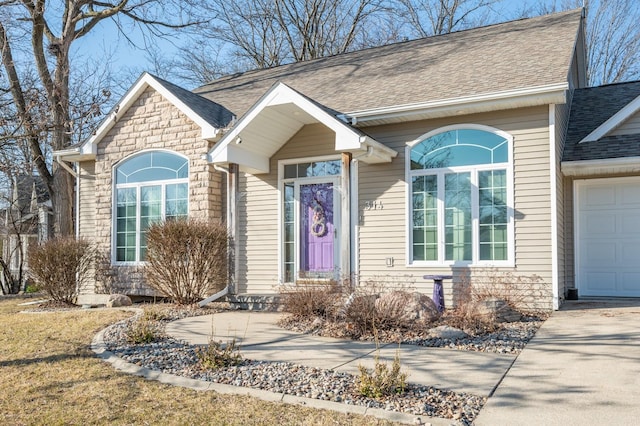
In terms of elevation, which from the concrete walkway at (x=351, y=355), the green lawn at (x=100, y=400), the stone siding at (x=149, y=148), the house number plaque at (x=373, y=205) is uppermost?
the stone siding at (x=149, y=148)

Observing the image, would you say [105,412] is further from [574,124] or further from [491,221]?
[574,124]

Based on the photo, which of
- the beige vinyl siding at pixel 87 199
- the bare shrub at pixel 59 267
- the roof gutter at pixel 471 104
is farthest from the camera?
the beige vinyl siding at pixel 87 199

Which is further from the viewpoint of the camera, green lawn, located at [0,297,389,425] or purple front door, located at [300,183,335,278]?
purple front door, located at [300,183,335,278]

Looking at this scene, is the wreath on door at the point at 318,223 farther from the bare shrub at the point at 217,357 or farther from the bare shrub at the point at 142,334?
the bare shrub at the point at 217,357

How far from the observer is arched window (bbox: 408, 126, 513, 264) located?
337 inches

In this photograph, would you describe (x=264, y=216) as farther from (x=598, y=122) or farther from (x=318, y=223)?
(x=598, y=122)

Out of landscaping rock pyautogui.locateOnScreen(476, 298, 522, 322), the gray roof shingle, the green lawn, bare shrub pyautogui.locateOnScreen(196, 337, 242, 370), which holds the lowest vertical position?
the green lawn

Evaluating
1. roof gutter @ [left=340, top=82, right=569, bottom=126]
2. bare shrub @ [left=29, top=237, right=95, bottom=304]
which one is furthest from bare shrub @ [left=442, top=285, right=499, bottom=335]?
bare shrub @ [left=29, top=237, right=95, bottom=304]

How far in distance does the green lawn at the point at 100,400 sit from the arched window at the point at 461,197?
543 cm

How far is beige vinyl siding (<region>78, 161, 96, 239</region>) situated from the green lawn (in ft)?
22.8

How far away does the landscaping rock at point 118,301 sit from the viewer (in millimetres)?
10102

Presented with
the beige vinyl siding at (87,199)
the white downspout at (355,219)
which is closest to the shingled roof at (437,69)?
the white downspout at (355,219)

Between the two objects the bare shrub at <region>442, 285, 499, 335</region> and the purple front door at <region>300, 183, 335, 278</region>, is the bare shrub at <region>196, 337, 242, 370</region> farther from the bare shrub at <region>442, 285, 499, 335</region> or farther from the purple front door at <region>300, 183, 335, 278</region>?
the purple front door at <region>300, 183, 335, 278</region>

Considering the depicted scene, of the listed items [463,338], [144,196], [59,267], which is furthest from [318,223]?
[59,267]
